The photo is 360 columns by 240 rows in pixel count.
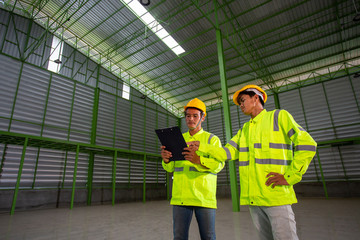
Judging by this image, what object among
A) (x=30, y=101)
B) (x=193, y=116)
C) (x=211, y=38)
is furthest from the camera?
(x=211, y=38)

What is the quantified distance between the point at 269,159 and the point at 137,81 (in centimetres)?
2107

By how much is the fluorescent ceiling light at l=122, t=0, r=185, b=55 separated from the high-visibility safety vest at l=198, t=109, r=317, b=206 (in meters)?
15.0

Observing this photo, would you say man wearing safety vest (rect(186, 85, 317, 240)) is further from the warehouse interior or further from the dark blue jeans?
the warehouse interior

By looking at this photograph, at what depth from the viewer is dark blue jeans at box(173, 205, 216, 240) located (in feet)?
7.79

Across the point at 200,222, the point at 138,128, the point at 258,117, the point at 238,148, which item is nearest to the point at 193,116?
the point at 238,148

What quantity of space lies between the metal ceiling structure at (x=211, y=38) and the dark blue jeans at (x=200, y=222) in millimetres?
11307

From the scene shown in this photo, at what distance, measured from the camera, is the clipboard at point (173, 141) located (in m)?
2.44

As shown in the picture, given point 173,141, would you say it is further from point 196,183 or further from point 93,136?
point 93,136

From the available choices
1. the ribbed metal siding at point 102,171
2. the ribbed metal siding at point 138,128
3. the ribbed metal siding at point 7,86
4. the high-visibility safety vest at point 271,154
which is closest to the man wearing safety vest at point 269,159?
the high-visibility safety vest at point 271,154

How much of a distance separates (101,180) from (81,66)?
377 inches

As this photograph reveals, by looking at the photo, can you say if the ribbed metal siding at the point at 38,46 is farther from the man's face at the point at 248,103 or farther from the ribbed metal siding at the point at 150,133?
the man's face at the point at 248,103

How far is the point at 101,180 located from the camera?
16.2 m

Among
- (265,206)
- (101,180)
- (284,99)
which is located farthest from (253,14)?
(101,180)

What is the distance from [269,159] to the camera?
2.06m
